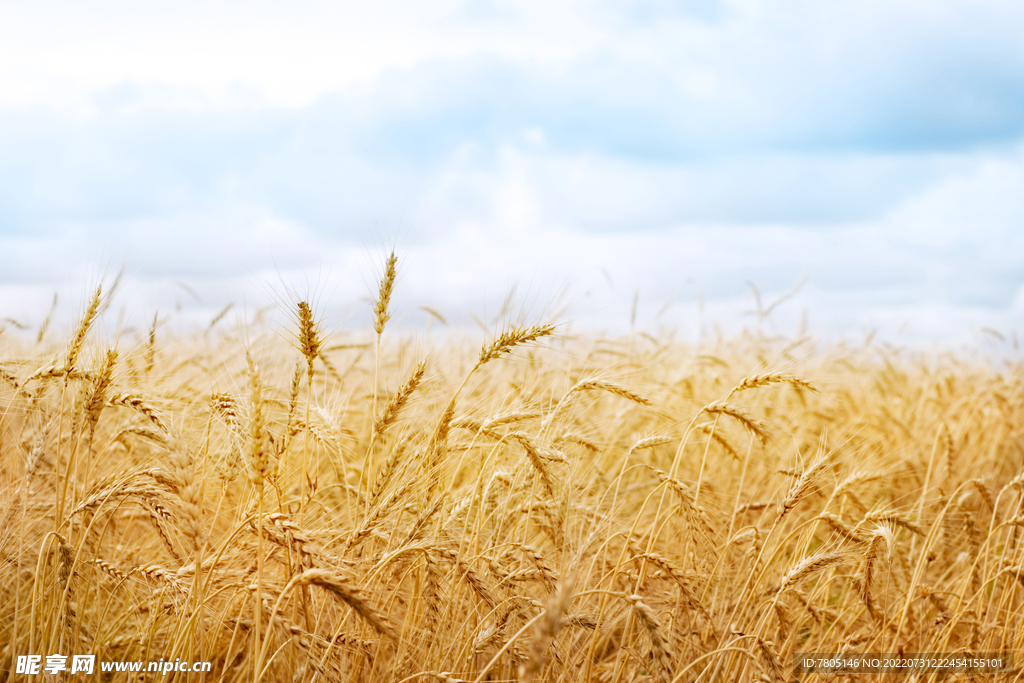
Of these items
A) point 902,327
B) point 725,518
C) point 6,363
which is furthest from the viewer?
point 902,327

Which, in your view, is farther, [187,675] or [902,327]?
[902,327]

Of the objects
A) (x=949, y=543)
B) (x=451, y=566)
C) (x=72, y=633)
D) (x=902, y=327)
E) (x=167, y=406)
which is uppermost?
(x=902, y=327)

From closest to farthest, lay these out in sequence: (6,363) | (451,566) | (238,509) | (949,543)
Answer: (451,566) < (238,509) < (6,363) < (949,543)

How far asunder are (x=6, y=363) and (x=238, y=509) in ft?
3.90

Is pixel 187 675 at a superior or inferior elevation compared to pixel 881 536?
inferior

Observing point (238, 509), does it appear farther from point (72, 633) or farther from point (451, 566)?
point (451, 566)

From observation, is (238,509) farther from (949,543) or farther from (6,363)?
(949,543)

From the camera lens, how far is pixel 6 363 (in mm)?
2629

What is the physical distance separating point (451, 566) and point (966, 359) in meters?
12.2

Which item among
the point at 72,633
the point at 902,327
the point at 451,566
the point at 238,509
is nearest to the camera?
the point at 72,633

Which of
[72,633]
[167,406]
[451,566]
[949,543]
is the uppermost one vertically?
[167,406]

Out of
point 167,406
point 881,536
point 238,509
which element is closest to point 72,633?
point 238,509

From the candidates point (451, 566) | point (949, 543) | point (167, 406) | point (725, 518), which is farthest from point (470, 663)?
point (949, 543)

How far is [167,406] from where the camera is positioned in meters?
2.44
